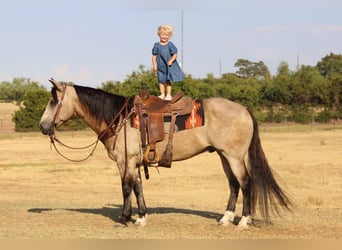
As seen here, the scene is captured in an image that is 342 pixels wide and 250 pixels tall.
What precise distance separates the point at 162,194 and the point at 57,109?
1224cm

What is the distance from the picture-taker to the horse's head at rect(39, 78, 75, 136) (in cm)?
988

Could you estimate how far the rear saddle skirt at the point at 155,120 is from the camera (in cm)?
964

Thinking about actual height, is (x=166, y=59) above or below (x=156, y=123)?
above

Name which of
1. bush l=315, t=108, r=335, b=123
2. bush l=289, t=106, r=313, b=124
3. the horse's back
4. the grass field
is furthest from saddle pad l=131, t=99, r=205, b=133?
bush l=315, t=108, r=335, b=123

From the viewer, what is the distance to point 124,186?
9.80m

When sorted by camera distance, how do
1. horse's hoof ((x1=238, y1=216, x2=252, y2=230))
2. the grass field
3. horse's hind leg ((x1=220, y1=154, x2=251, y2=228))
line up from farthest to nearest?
horse's hind leg ((x1=220, y1=154, x2=251, y2=228)) < horse's hoof ((x1=238, y1=216, x2=252, y2=230)) < the grass field

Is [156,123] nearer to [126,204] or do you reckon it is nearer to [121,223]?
[126,204]

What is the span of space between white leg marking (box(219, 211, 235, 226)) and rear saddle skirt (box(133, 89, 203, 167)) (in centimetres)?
135

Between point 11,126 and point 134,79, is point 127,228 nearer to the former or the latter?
point 134,79

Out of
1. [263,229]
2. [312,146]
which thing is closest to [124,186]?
[263,229]

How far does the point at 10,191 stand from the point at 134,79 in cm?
4991

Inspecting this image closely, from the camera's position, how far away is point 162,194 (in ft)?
71.1

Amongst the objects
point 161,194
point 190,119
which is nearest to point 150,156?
point 190,119

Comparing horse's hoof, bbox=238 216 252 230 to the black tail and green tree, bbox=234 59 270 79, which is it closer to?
the black tail
